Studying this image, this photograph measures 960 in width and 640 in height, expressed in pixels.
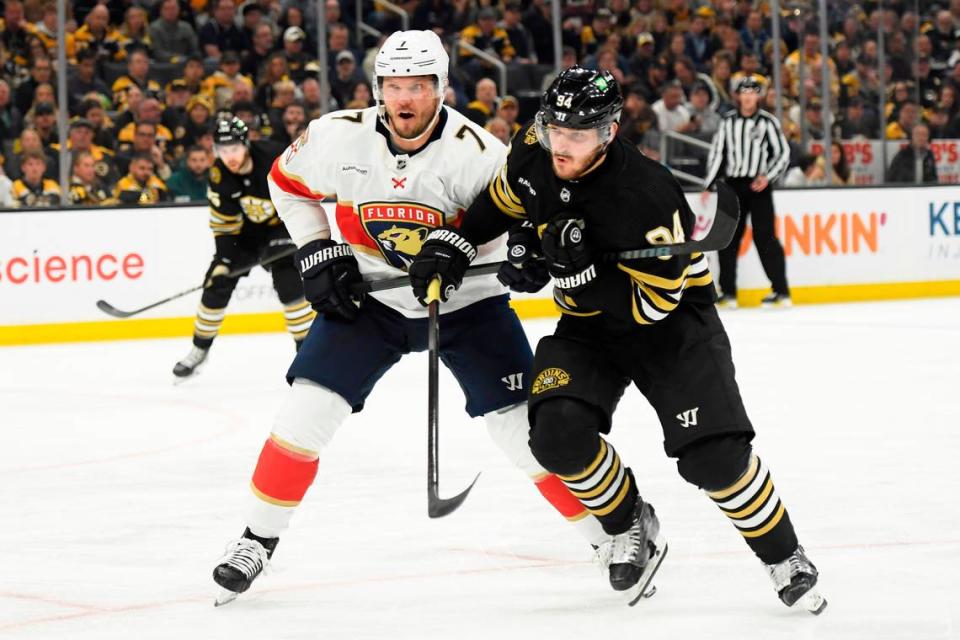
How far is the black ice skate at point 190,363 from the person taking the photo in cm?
675

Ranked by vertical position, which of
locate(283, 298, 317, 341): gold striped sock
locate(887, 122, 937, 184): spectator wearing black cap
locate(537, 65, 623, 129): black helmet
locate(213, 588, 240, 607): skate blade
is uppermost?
locate(537, 65, 623, 129): black helmet

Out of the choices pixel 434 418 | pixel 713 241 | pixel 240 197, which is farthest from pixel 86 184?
pixel 713 241

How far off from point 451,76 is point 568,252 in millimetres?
7667

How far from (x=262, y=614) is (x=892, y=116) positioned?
8.39 meters

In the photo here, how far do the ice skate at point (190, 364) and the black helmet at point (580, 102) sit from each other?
13.8 feet

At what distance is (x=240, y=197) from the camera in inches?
259

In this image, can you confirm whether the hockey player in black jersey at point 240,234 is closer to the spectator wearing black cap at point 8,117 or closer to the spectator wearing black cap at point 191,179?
the spectator wearing black cap at point 191,179

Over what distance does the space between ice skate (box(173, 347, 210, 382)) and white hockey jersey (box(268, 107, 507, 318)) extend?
367 centimetres

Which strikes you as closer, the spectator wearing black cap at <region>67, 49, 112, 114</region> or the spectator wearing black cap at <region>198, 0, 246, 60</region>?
the spectator wearing black cap at <region>67, 49, 112, 114</region>

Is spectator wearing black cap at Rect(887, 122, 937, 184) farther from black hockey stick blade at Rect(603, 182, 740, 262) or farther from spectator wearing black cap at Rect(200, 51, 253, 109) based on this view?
black hockey stick blade at Rect(603, 182, 740, 262)

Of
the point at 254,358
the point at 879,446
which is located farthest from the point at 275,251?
the point at 879,446

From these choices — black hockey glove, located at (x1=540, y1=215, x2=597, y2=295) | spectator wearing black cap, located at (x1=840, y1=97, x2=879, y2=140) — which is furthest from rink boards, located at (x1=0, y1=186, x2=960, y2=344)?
black hockey glove, located at (x1=540, y1=215, x2=597, y2=295)

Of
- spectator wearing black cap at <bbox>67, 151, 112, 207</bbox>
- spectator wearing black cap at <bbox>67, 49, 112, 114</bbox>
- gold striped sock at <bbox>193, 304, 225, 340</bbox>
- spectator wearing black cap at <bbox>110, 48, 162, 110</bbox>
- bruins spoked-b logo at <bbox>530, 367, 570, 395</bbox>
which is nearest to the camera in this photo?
bruins spoked-b logo at <bbox>530, 367, 570, 395</bbox>

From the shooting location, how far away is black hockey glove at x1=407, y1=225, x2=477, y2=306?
291 cm
